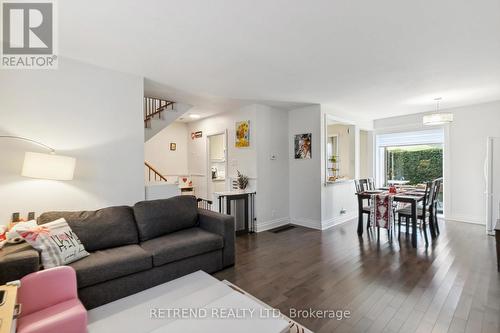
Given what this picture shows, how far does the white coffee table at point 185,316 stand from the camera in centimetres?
151

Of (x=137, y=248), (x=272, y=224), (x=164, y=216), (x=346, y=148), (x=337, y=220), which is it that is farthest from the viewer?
(x=346, y=148)

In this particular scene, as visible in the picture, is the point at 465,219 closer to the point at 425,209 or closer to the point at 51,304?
the point at 425,209

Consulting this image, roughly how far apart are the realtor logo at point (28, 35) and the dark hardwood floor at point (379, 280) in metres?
2.96

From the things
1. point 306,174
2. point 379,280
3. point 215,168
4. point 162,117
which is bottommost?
point 379,280

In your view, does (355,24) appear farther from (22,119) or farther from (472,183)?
(472,183)

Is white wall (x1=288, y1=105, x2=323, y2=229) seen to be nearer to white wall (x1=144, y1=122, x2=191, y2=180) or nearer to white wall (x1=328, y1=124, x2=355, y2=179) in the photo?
white wall (x1=328, y1=124, x2=355, y2=179)

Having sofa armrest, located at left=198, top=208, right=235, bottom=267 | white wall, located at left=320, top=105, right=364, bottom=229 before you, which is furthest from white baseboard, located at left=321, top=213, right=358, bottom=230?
sofa armrest, located at left=198, top=208, right=235, bottom=267

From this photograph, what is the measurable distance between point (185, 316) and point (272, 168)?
11.7 feet

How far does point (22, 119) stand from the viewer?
Answer: 96.3 inches

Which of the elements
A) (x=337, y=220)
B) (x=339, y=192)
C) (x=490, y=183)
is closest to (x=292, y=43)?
(x=339, y=192)

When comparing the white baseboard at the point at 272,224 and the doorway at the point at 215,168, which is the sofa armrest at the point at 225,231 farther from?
the doorway at the point at 215,168

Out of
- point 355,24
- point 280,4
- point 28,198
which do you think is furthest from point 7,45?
point 355,24

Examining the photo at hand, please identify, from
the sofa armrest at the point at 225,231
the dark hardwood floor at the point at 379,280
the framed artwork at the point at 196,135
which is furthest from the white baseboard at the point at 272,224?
the framed artwork at the point at 196,135

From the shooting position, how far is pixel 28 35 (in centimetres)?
219
